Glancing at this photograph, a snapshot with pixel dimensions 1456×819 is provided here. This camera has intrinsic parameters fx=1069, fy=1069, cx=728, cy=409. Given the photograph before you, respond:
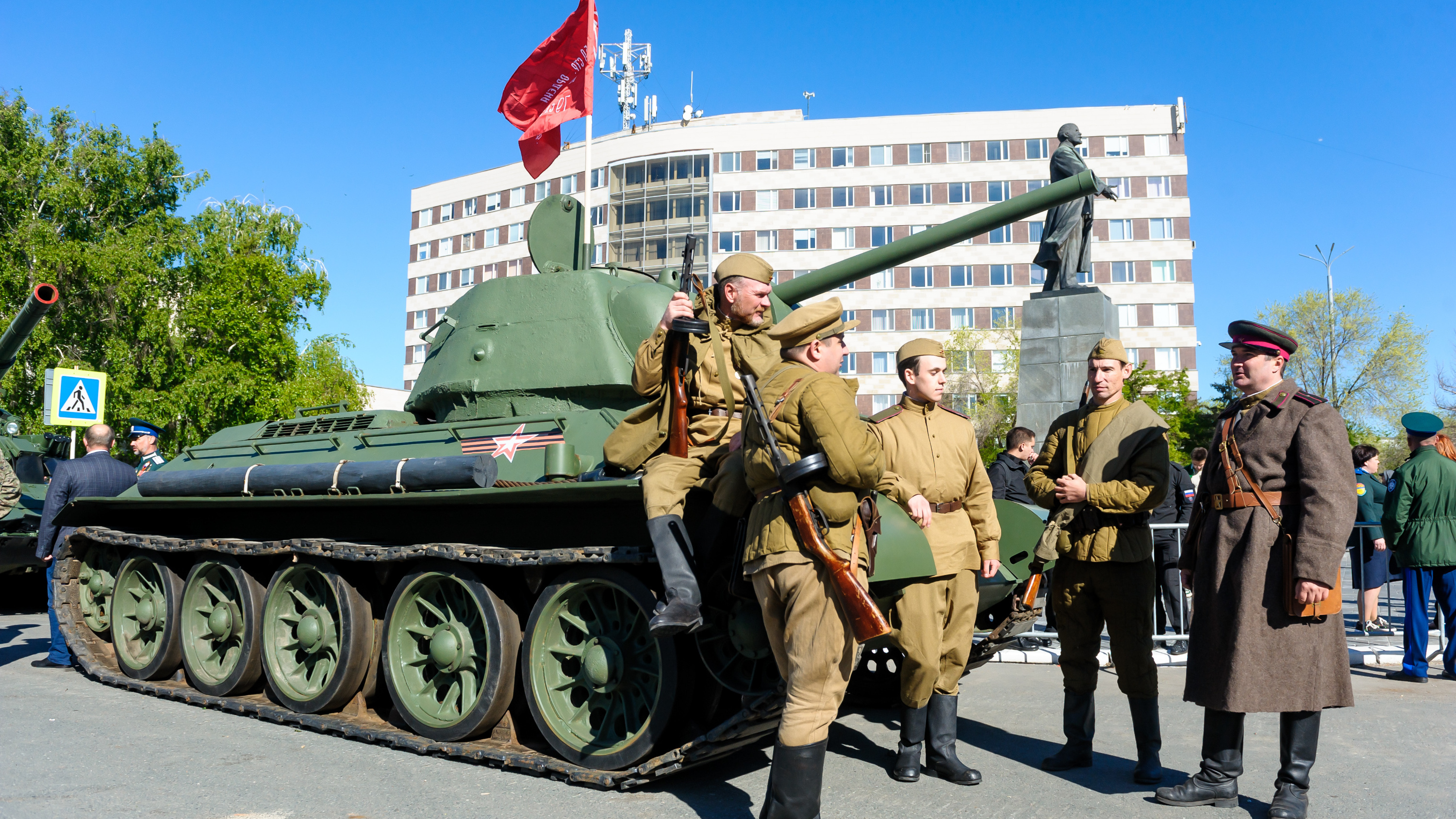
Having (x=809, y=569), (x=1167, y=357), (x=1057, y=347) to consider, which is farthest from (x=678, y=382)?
(x=1167, y=357)

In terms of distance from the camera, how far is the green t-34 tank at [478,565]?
5.22 metres

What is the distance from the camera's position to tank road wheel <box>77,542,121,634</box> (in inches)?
331

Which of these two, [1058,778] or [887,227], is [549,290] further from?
[887,227]

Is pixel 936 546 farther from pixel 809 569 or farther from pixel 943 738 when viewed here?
pixel 809 569

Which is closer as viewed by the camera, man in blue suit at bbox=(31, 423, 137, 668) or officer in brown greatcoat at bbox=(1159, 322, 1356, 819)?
officer in brown greatcoat at bbox=(1159, 322, 1356, 819)

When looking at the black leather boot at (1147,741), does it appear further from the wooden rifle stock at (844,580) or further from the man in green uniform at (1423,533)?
the man in green uniform at (1423,533)

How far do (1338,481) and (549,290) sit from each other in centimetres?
502

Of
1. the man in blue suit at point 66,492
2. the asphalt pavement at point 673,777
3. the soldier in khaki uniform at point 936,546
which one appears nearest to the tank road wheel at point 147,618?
the asphalt pavement at point 673,777

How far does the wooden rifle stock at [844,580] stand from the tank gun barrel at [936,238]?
403 centimetres

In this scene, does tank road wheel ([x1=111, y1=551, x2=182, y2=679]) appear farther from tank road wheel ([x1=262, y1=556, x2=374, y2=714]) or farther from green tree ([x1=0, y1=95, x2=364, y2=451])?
green tree ([x1=0, y1=95, x2=364, y2=451])

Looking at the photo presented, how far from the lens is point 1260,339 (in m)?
4.80

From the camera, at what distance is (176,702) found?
7.38 meters

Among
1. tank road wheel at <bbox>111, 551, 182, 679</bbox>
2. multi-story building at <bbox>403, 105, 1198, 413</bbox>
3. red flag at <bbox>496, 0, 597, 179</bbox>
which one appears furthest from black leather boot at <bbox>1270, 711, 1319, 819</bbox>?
multi-story building at <bbox>403, 105, 1198, 413</bbox>

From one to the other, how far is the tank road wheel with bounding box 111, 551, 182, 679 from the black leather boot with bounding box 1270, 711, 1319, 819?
6956 millimetres
